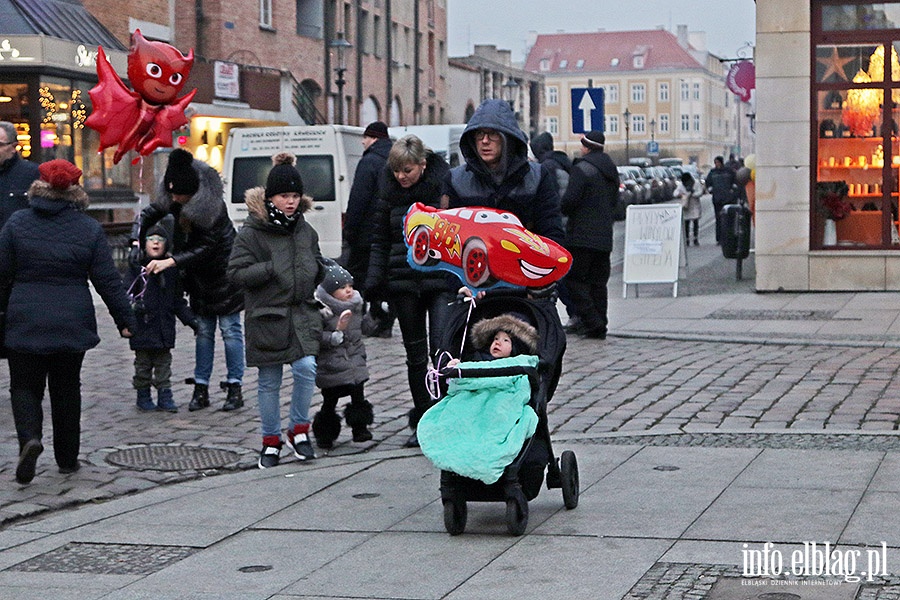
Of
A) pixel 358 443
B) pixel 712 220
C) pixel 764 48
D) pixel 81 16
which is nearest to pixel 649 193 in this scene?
pixel 712 220

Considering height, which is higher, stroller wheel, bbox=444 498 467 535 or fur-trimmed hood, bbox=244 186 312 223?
fur-trimmed hood, bbox=244 186 312 223

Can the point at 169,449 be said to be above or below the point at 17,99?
below

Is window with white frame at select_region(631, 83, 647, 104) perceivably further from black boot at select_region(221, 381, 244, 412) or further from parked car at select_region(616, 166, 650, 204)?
black boot at select_region(221, 381, 244, 412)

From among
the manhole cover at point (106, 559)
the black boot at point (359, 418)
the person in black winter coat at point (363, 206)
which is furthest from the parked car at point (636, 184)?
the manhole cover at point (106, 559)

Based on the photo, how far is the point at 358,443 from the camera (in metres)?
9.25

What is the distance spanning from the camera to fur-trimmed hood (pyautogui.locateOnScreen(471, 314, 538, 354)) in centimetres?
681

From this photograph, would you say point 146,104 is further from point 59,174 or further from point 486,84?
point 486,84

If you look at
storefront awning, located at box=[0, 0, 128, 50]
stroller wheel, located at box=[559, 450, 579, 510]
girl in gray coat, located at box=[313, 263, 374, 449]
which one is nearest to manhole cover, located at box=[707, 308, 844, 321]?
girl in gray coat, located at box=[313, 263, 374, 449]

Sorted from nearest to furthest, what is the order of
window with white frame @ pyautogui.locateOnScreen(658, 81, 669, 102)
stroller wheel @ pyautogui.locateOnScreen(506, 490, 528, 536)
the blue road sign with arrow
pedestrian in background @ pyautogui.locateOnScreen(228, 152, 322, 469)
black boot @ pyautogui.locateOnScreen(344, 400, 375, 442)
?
1. stroller wheel @ pyautogui.locateOnScreen(506, 490, 528, 536)
2. pedestrian in background @ pyautogui.locateOnScreen(228, 152, 322, 469)
3. black boot @ pyautogui.locateOnScreen(344, 400, 375, 442)
4. the blue road sign with arrow
5. window with white frame @ pyautogui.locateOnScreen(658, 81, 669, 102)

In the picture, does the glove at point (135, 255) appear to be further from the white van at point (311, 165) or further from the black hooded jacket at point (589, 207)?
the white van at point (311, 165)

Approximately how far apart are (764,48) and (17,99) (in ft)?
49.3

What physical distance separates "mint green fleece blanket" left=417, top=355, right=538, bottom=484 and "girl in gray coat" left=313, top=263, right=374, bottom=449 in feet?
7.24

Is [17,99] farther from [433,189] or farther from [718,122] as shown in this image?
[718,122]

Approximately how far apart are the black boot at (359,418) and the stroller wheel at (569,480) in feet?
7.81
